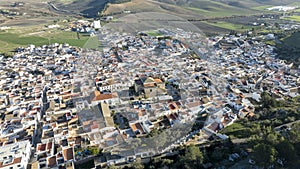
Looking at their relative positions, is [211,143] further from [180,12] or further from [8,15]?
[8,15]

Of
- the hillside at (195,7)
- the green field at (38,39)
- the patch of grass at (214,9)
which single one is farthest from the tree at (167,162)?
the patch of grass at (214,9)

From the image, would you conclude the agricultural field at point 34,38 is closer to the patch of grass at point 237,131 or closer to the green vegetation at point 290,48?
the patch of grass at point 237,131

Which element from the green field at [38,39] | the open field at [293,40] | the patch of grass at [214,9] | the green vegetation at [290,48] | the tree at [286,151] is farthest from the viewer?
the patch of grass at [214,9]

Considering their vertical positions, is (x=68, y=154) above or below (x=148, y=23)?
below

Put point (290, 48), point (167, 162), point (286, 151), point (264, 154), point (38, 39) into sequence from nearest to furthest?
point (264, 154) → point (286, 151) → point (167, 162) → point (290, 48) → point (38, 39)

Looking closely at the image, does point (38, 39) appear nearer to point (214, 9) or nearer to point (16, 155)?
point (16, 155)

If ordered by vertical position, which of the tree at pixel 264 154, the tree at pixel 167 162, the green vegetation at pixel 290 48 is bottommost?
the tree at pixel 167 162

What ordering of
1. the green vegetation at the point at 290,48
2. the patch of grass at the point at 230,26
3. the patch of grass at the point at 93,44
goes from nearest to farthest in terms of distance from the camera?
the green vegetation at the point at 290,48, the patch of grass at the point at 93,44, the patch of grass at the point at 230,26

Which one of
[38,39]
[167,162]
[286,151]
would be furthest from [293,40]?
[38,39]

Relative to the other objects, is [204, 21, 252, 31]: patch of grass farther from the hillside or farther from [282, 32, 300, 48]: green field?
[282, 32, 300, 48]: green field
